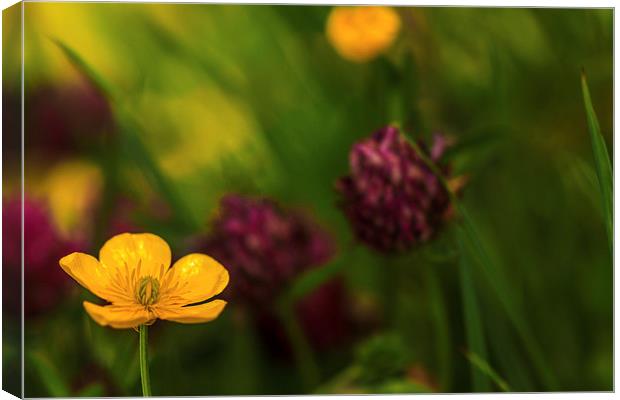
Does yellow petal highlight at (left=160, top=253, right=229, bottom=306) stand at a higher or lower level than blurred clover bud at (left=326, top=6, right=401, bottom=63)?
lower

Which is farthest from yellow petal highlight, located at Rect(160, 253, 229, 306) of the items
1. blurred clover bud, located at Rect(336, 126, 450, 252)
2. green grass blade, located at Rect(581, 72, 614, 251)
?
green grass blade, located at Rect(581, 72, 614, 251)

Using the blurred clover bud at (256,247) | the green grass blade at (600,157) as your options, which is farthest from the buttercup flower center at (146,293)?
the green grass blade at (600,157)

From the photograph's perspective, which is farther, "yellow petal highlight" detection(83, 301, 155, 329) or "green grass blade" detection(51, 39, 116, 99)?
"green grass blade" detection(51, 39, 116, 99)

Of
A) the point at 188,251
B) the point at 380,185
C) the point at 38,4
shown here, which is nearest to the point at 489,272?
the point at 380,185

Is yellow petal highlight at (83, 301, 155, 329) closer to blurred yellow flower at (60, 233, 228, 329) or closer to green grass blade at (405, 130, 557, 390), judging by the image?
blurred yellow flower at (60, 233, 228, 329)

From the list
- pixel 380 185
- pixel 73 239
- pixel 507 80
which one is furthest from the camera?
pixel 507 80

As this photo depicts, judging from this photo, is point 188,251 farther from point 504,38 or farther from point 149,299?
point 504,38

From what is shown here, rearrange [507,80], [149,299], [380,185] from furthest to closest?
[507,80]
[380,185]
[149,299]
